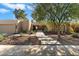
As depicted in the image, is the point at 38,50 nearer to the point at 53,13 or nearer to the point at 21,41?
the point at 21,41

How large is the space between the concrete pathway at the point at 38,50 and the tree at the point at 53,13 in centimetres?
54

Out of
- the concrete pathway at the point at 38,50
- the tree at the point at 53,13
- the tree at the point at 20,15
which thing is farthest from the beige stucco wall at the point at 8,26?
the tree at the point at 53,13

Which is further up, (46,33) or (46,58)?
(46,33)

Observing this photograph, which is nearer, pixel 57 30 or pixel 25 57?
pixel 25 57

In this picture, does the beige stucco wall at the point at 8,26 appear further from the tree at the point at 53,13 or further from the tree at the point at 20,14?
the tree at the point at 53,13

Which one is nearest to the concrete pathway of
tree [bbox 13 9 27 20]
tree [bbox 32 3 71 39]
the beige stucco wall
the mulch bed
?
the mulch bed

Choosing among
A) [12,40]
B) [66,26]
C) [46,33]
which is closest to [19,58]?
[12,40]

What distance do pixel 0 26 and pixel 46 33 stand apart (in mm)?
1169

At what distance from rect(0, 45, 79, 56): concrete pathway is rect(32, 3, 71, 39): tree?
539 millimetres

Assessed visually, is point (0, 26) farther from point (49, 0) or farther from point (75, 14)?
point (75, 14)

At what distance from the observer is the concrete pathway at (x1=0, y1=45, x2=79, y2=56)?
4.49m

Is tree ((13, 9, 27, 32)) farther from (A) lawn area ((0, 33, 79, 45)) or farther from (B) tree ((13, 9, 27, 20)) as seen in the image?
(A) lawn area ((0, 33, 79, 45))

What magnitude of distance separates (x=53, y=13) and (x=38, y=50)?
100 cm

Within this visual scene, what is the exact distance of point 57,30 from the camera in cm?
470
